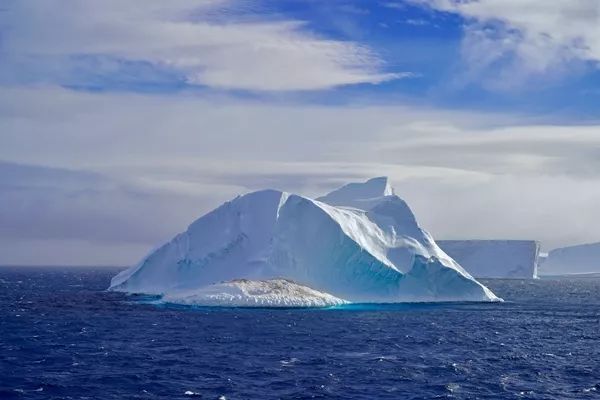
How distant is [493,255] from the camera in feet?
571

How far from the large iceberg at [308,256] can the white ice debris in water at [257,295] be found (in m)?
0.28

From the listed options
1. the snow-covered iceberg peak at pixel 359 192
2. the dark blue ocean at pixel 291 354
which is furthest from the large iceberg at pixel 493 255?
the dark blue ocean at pixel 291 354

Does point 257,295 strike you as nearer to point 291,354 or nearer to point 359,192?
point 291,354

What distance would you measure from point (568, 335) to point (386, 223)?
30.6 m

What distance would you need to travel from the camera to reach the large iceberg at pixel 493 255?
173250mm

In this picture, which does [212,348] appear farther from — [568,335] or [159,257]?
[159,257]

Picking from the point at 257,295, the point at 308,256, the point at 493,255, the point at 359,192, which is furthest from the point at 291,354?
the point at 493,255

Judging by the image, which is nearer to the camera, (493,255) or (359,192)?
(359,192)

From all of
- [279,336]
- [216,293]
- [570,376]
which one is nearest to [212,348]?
[279,336]

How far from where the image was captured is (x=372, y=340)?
165ft

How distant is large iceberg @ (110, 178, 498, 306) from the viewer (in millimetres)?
77688

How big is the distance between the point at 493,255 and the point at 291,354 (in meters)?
138

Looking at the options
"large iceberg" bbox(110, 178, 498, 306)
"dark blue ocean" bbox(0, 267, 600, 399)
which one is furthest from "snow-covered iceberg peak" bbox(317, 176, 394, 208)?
"dark blue ocean" bbox(0, 267, 600, 399)

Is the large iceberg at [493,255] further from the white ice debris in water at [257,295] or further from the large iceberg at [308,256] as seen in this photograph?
the white ice debris in water at [257,295]
